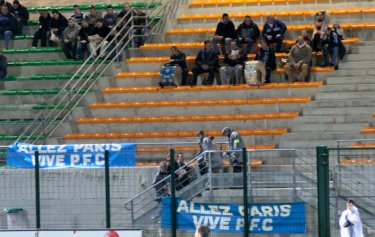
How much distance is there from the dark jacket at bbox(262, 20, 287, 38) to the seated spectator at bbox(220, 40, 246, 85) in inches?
34.2

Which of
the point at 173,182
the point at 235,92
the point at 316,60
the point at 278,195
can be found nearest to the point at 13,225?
the point at 173,182

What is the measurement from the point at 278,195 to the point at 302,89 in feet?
21.1

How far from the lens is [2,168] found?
2752 centimetres

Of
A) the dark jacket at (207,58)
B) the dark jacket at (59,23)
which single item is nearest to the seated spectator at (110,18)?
the dark jacket at (59,23)

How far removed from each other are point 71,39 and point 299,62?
6.52m

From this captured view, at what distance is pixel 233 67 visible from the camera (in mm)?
32031

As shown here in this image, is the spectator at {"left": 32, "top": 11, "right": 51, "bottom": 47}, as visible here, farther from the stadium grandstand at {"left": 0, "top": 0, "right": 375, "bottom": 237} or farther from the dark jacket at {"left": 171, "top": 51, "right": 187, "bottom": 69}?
the dark jacket at {"left": 171, "top": 51, "right": 187, "bottom": 69}

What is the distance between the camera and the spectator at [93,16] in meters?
34.7

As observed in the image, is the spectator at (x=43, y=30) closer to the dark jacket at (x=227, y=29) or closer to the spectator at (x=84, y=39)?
the spectator at (x=84, y=39)

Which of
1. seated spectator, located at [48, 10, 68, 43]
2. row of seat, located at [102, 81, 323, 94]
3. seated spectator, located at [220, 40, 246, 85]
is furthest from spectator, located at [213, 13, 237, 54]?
seated spectator, located at [48, 10, 68, 43]

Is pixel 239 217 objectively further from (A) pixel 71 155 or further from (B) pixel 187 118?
(B) pixel 187 118

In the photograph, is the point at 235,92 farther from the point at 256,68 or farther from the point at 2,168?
the point at 2,168

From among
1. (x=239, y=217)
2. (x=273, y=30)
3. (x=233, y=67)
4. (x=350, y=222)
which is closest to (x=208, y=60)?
(x=233, y=67)

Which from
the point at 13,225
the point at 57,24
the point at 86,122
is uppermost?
the point at 57,24
